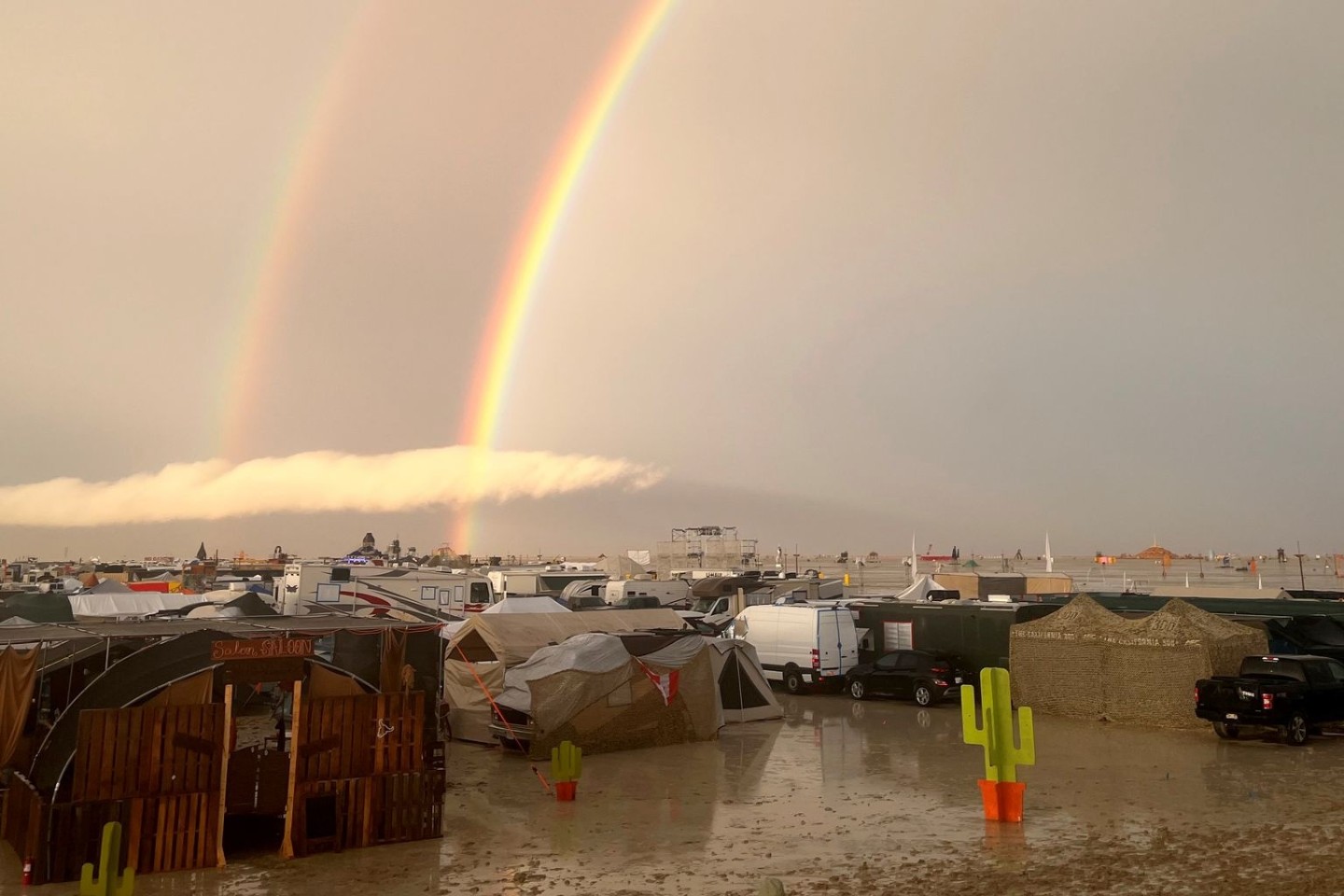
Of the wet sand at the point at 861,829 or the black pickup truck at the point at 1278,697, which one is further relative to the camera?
the black pickup truck at the point at 1278,697

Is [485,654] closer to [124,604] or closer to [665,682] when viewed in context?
[665,682]

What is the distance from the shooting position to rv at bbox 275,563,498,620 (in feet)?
110

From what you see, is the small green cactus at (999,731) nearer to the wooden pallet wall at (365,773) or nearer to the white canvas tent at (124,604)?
the wooden pallet wall at (365,773)

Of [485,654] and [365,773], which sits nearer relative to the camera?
[365,773]

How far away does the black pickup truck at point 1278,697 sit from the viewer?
56.6 feet

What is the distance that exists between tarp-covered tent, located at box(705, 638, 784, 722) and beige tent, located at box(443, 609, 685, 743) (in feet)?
11.0

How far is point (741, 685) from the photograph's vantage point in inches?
834

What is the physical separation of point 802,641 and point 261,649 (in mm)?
17223

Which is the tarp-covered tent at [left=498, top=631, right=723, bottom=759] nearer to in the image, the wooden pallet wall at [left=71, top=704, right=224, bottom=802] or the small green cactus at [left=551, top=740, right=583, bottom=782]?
the small green cactus at [left=551, top=740, right=583, bottom=782]

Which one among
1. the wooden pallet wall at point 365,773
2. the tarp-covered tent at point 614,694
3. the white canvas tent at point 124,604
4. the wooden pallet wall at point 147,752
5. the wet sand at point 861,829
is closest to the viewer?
the wet sand at point 861,829

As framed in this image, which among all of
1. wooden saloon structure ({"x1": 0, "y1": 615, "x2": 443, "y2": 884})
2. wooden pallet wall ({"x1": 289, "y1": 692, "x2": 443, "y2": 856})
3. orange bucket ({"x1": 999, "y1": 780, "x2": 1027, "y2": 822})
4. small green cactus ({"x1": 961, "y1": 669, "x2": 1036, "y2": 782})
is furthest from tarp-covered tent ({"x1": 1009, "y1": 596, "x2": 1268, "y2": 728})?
wooden pallet wall ({"x1": 289, "y1": 692, "x2": 443, "y2": 856})

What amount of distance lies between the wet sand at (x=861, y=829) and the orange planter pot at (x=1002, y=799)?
226 millimetres

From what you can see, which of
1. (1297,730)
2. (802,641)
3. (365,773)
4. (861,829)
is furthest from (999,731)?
(802,641)

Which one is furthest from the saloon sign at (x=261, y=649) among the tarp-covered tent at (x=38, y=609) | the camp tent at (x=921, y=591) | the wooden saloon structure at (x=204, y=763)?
the camp tent at (x=921, y=591)
